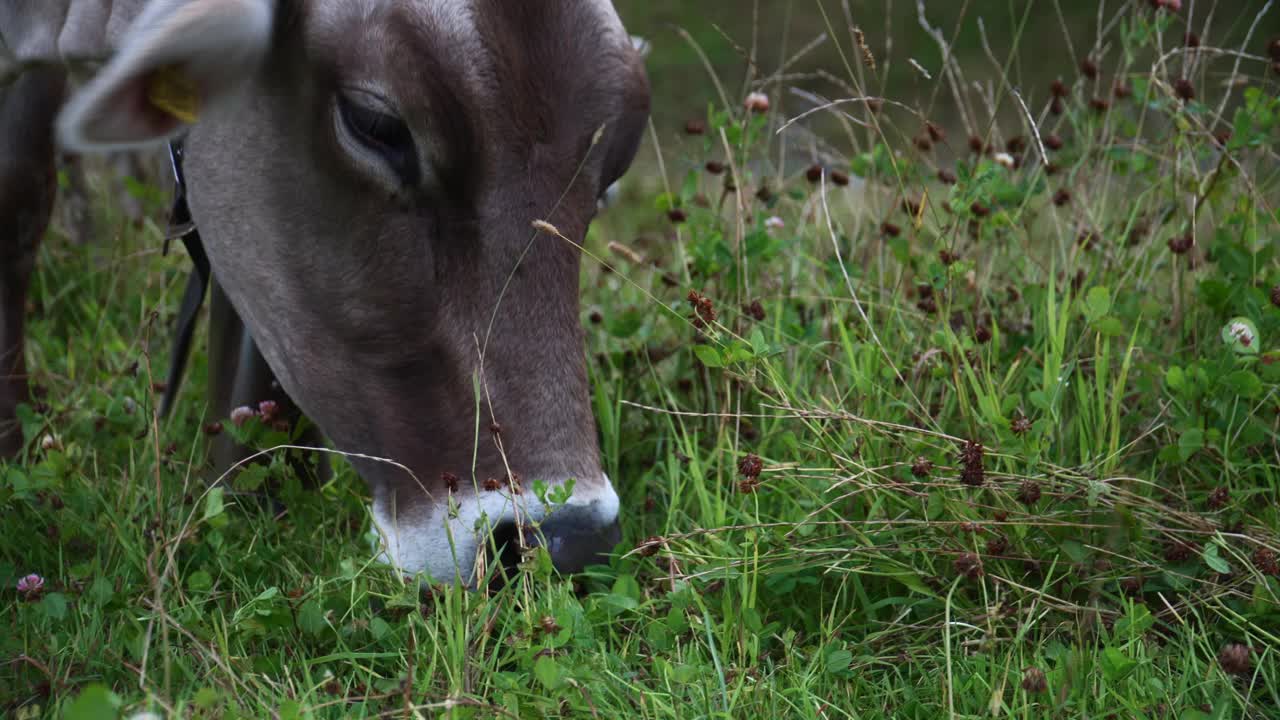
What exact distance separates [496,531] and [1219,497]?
1408mm

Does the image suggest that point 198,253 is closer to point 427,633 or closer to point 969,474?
point 427,633

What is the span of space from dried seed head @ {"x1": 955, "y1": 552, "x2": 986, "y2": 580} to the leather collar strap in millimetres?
1866

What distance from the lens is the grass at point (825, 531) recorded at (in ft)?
6.89

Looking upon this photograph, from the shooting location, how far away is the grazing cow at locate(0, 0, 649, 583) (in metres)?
2.40

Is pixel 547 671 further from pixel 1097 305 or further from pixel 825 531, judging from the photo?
pixel 1097 305

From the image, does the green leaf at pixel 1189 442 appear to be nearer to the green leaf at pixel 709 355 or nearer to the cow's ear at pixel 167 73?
the green leaf at pixel 709 355

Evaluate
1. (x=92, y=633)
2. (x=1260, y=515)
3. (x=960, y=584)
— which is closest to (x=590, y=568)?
(x=960, y=584)

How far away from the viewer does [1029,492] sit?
2289 millimetres

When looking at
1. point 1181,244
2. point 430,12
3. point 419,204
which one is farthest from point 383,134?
point 1181,244

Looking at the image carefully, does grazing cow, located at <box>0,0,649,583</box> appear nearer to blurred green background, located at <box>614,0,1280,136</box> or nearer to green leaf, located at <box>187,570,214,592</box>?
green leaf, located at <box>187,570,214,592</box>

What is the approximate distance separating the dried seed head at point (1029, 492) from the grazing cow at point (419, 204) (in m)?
0.79

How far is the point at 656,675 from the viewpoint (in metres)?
2.18

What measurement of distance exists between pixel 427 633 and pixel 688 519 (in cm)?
68

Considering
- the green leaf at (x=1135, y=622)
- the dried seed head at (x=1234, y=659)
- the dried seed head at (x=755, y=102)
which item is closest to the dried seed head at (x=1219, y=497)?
the green leaf at (x=1135, y=622)
